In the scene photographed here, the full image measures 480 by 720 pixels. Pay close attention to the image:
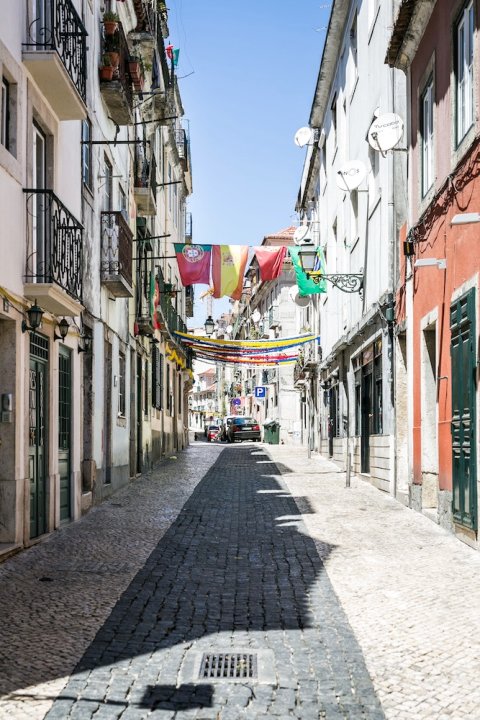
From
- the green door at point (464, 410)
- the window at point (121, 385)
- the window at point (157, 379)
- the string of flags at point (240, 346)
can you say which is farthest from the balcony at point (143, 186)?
the green door at point (464, 410)

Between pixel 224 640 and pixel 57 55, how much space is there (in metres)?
6.75

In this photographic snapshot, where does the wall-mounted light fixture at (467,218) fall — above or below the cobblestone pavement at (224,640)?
above

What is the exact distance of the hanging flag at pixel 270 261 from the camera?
79.3 feet

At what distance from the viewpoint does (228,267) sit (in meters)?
24.6

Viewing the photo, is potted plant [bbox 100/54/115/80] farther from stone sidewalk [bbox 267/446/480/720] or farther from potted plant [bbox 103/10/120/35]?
stone sidewalk [bbox 267/446/480/720]

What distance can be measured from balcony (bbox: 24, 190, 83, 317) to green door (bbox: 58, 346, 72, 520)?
1.21 meters

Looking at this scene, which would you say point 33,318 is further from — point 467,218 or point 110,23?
point 110,23

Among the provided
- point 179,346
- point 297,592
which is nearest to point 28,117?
point 297,592

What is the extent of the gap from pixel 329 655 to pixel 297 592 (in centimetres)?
198

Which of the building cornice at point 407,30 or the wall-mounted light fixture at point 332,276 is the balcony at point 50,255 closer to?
the building cornice at point 407,30

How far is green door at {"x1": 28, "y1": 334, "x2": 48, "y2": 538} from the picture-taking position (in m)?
10.8

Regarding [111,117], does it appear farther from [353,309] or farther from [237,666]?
[237,666]

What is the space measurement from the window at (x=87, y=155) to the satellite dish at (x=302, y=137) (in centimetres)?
1500

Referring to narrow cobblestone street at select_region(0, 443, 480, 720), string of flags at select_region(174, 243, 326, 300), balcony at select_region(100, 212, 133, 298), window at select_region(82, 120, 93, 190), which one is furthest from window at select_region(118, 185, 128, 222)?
narrow cobblestone street at select_region(0, 443, 480, 720)
